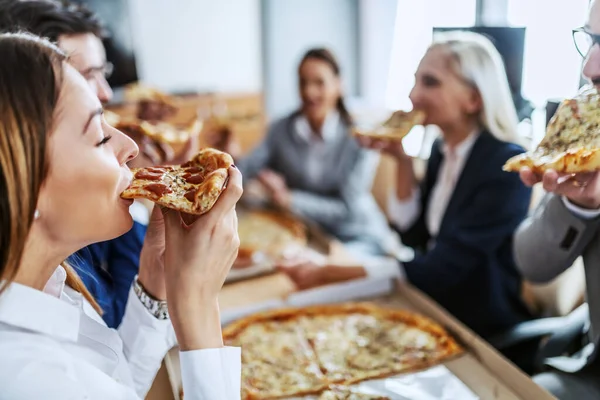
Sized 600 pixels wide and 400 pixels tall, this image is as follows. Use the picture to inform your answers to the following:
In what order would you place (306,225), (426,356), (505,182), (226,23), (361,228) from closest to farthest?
(426,356), (505,182), (306,225), (361,228), (226,23)

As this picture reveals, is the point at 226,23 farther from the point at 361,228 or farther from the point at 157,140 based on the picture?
the point at 157,140

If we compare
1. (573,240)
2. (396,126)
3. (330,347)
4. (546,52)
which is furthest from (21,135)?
(546,52)

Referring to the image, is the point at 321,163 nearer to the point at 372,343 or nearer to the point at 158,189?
the point at 372,343

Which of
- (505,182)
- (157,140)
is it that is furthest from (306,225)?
(505,182)

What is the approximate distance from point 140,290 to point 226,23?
364 cm

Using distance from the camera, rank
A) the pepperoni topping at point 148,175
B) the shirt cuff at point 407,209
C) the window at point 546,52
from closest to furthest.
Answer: the pepperoni topping at point 148,175 → the window at point 546,52 → the shirt cuff at point 407,209

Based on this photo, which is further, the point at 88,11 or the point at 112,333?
the point at 88,11

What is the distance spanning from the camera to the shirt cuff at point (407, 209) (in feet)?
6.91

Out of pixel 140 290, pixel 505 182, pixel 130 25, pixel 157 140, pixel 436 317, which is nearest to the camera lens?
pixel 140 290

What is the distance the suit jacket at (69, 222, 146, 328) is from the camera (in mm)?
1088

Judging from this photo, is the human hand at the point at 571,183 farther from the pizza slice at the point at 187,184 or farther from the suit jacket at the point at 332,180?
the suit jacket at the point at 332,180

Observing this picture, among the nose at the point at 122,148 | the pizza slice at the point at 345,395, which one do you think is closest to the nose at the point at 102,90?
the nose at the point at 122,148

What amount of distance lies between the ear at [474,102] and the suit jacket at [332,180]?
0.93m

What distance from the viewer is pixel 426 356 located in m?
1.30
